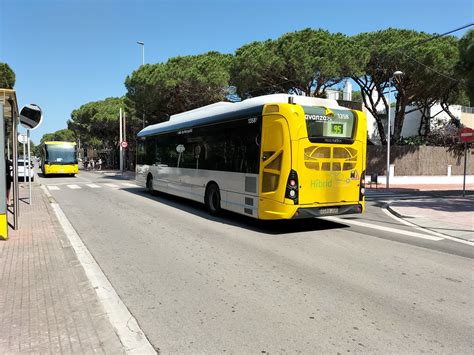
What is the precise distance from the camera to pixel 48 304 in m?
4.61

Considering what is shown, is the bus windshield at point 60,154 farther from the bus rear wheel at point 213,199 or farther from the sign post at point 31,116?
the bus rear wheel at point 213,199

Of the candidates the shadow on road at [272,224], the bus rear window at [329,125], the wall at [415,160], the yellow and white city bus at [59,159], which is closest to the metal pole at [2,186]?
the shadow on road at [272,224]

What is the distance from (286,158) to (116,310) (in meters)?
5.08

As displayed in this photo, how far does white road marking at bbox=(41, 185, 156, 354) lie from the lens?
371cm

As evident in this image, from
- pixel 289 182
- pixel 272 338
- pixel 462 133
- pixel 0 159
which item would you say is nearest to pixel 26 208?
pixel 0 159

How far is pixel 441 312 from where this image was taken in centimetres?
457

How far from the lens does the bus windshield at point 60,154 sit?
31938 millimetres

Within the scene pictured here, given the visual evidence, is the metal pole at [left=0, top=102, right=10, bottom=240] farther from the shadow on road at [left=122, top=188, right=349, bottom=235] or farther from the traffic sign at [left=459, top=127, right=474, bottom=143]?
the traffic sign at [left=459, top=127, right=474, bottom=143]

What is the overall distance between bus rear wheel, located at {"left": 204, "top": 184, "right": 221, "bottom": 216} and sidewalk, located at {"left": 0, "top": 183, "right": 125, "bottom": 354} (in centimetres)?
452

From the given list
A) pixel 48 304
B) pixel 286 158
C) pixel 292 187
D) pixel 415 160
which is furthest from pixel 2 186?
pixel 415 160

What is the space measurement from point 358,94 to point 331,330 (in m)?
56.1

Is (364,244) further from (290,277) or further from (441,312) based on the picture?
(441,312)

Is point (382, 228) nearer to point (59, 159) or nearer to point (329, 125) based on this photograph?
point (329, 125)

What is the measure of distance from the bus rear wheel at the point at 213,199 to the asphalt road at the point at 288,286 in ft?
3.92
